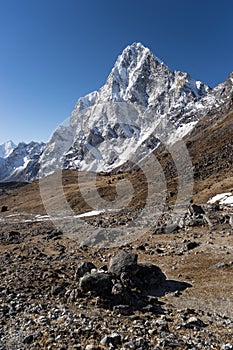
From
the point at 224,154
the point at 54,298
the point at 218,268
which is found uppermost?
the point at 224,154

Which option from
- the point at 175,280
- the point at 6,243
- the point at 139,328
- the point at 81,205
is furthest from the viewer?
the point at 81,205

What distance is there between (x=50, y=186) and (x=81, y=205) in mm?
98162

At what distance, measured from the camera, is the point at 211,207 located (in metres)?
36.8

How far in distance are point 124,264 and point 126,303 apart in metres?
3.36

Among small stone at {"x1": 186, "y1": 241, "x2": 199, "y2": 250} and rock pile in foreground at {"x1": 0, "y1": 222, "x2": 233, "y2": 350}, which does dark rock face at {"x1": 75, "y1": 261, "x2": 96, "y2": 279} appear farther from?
small stone at {"x1": 186, "y1": 241, "x2": 199, "y2": 250}

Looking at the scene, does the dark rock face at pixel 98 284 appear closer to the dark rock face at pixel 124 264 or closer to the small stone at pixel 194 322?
the dark rock face at pixel 124 264

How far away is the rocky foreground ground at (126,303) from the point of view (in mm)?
11023

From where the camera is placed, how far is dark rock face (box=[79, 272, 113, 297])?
14891mm

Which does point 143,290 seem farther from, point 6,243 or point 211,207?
point 6,243

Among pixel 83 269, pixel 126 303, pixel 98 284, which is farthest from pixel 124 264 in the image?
pixel 126 303

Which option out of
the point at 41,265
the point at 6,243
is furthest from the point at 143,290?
the point at 6,243

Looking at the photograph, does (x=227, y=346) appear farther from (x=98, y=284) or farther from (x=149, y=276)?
(x=149, y=276)

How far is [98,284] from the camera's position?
1512 cm

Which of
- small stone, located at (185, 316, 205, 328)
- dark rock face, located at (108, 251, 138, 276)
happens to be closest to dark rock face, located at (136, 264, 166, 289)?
dark rock face, located at (108, 251, 138, 276)
